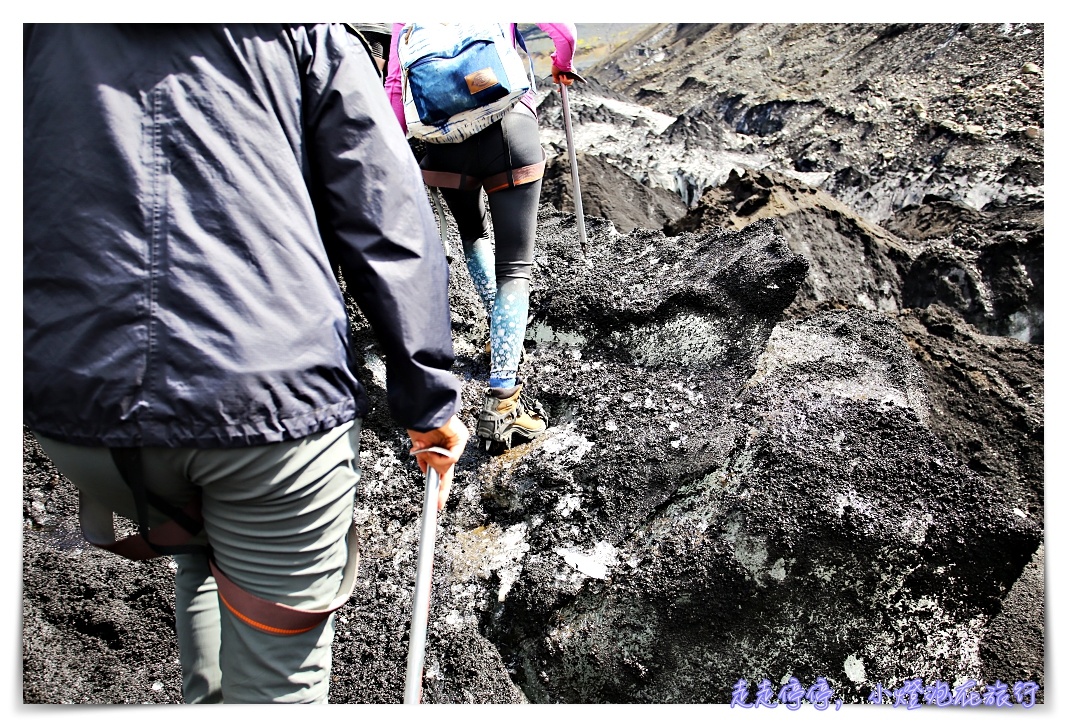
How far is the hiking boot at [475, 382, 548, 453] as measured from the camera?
2.27m

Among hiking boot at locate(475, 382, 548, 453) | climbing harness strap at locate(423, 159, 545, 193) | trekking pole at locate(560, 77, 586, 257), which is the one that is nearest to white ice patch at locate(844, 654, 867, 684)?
hiking boot at locate(475, 382, 548, 453)

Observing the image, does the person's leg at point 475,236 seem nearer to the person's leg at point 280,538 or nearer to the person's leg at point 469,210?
the person's leg at point 469,210

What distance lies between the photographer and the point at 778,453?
6.26 ft

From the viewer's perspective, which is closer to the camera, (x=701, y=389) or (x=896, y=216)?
(x=701, y=389)

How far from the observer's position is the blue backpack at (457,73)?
71.4 inches

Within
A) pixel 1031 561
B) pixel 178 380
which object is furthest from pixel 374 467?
pixel 1031 561

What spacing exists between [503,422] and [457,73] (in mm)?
1057

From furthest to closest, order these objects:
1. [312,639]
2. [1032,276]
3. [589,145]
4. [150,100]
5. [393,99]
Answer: [589,145]
[1032,276]
[393,99]
[312,639]
[150,100]

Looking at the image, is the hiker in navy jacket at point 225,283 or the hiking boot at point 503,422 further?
the hiking boot at point 503,422

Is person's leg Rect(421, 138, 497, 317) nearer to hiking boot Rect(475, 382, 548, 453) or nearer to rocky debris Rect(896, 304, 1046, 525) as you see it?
hiking boot Rect(475, 382, 548, 453)

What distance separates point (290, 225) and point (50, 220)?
0.30 m

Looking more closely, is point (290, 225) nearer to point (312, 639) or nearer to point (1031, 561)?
point (312, 639)

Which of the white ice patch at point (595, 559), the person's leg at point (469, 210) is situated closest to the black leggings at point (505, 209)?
the person's leg at point (469, 210)

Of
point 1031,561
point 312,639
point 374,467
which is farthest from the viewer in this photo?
point 374,467
